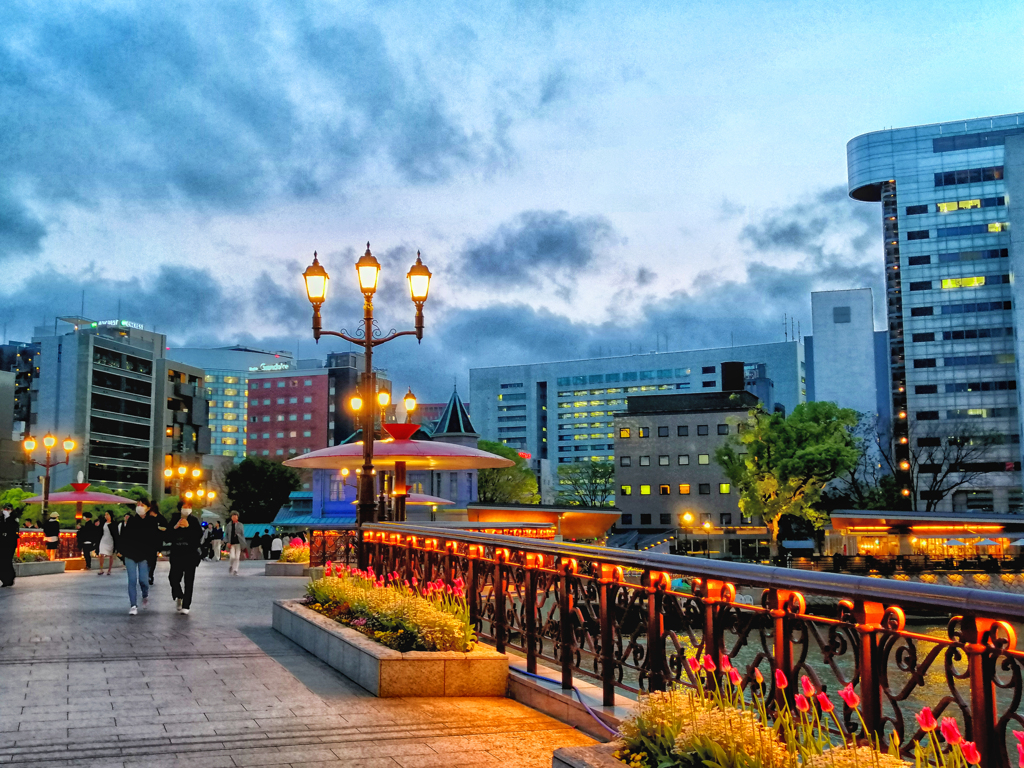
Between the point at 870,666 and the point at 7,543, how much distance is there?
902 inches

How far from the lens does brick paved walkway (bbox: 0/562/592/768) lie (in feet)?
21.7

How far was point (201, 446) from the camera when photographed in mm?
113750

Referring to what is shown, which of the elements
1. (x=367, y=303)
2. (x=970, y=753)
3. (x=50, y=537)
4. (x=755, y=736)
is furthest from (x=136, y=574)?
(x=50, y=537)

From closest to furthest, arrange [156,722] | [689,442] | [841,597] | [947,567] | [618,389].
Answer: [841,597] < [156,722] < [947,567] < [689,442] < [618,389]

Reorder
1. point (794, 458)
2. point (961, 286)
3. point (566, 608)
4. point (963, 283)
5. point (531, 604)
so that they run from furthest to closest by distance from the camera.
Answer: point (961, 286), point (963, 283), point (794, 458), point (531, 604), point (566, 608)

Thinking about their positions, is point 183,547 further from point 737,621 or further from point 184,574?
point 737,621

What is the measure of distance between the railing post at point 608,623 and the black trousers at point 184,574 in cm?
1064

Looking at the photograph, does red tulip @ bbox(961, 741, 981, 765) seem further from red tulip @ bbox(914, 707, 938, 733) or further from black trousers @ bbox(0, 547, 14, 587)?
black trousers @ bbox(0, 547, 14, 587)

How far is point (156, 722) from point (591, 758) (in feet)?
13.9

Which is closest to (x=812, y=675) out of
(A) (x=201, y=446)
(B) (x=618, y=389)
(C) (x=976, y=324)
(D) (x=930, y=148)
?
(A) (x=201, y=446)

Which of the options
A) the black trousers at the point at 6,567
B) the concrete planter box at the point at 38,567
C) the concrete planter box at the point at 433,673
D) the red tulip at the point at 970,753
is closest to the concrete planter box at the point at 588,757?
the red tulip at the point at 970,753

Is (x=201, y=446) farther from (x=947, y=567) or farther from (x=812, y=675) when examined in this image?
(x=812, y=675)

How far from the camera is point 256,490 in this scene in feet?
339

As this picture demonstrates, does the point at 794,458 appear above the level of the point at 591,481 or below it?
above
